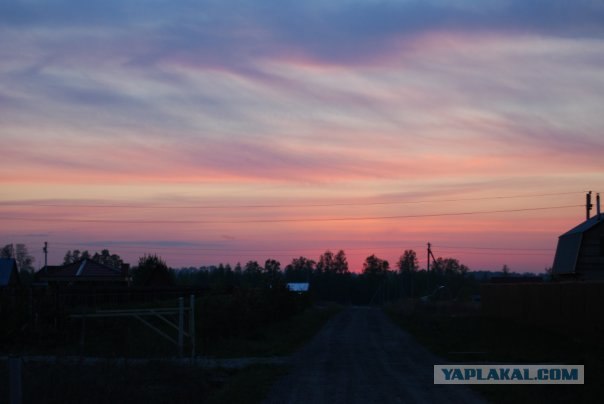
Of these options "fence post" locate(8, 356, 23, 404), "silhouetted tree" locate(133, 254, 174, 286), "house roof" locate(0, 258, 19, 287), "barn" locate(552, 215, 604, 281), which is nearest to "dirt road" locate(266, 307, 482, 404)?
"fence post" locate(8, 356, 23, 404)

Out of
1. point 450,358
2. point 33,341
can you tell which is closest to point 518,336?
point 450,358

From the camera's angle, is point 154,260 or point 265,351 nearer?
point 265,351

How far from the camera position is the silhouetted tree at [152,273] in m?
62.6

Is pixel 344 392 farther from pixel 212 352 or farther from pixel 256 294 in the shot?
pixel 256 294

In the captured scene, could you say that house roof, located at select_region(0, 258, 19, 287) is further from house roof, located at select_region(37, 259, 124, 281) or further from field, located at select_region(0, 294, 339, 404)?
field, located at select_region(0, 294, 339, 404)

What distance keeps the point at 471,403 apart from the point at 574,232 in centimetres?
3241

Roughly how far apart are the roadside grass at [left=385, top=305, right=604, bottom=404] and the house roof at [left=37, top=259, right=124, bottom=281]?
3555cm

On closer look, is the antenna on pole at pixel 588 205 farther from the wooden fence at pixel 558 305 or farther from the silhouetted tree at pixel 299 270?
the silhouetted tree at pixel 299 270

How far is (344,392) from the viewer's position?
50.7 feet

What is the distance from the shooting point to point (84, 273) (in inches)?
2621

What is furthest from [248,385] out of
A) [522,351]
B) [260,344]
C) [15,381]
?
[260,344]

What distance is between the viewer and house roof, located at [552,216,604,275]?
42.0 meters

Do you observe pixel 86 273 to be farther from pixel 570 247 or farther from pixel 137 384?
pixel 137 384

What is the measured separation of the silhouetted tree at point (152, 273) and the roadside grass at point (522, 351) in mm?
29051
